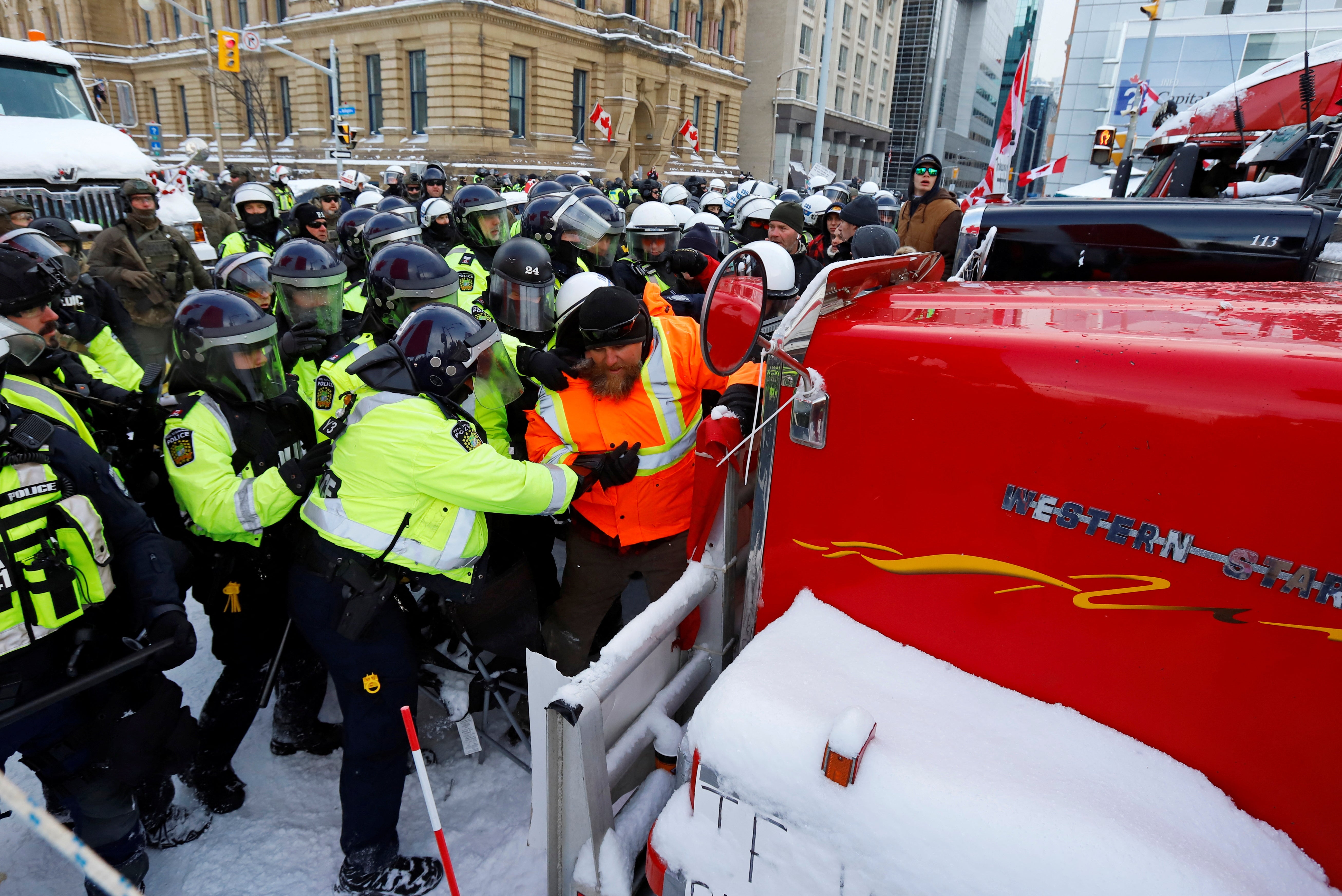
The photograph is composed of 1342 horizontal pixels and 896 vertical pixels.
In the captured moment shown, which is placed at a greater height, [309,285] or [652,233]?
[652,233]

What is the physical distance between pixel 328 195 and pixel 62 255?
617 cm

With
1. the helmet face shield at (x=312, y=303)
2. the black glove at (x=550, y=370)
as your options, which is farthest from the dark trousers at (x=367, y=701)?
the helmet face shield at (x=312, y=303)

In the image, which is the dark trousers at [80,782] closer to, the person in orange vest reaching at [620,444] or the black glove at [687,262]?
the person in orange vest reaching at [620,444]

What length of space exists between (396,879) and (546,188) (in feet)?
24.8

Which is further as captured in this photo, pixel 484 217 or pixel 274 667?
pixel 484 217

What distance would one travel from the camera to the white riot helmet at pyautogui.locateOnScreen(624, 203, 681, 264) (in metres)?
5.86

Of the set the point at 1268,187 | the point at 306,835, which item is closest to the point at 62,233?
the point at 306,835

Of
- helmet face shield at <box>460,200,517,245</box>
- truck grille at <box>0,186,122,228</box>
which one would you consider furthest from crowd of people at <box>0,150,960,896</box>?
truck grille at <box>0,186,122,228</box>

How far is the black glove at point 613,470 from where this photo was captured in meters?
2.74

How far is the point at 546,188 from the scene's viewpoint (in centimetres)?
862

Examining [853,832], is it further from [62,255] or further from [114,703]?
[62,255]

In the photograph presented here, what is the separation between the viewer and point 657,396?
116 inches

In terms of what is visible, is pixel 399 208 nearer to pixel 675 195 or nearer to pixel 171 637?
pixel 171 637

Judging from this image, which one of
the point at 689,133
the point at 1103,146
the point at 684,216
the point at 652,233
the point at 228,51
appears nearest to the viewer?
the point at 652,233
